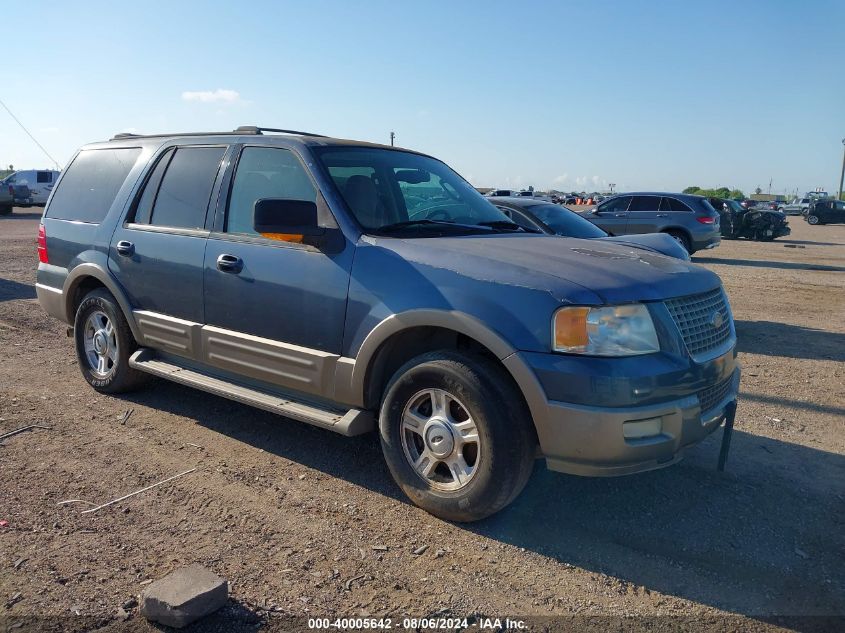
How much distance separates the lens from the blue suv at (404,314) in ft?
10.5

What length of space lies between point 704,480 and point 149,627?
307 centimetres

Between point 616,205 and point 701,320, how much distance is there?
52.6 ft

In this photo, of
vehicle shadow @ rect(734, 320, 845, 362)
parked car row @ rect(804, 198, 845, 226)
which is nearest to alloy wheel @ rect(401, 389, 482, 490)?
vehicle shadow @ rect(734, 320, 845, 362)

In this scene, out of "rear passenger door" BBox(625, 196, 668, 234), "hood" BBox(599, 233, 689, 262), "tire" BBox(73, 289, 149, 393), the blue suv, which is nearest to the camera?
the blue suv

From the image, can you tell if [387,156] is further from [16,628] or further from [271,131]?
[16,628]

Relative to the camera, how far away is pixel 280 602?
2.83 metres

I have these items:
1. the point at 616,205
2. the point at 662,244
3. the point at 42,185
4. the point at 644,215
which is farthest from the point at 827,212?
the point at 42,185

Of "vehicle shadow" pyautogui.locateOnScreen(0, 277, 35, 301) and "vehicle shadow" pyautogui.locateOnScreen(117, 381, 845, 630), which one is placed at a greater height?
"vehicle shadow" pyautogui.locateOnScreen(0, 277, 35, 301)

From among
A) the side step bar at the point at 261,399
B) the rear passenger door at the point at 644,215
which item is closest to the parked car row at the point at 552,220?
the side step bar at the point at 261,399

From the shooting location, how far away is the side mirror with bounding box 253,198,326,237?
3.68 metres

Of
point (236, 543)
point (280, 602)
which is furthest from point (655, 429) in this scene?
point (236, 543)

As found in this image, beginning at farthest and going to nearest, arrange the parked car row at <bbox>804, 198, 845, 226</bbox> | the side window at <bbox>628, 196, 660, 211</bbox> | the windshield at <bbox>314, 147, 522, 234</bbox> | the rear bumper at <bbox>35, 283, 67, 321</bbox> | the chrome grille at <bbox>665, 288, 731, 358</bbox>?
the parked car row at <bbox>804, 198, 845, 226</bbox>
the side window at <bbox>628, 196, 660, 211</bbox>
the rear bumper at <bbox>35, 283, 67, 321</bbox>
the windshield at <bbox>314, 147, 522, 234</bbox>
the chrome grille at <bbox>665, 288, 731, 358</bbox>

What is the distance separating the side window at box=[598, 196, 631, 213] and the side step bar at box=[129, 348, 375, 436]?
15.7 metres

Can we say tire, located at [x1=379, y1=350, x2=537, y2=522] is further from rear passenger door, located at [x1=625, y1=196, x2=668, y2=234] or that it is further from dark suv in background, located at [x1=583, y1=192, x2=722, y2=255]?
rear passenger door, located at [x1=625, y1=196, x2=668, y2=234]
